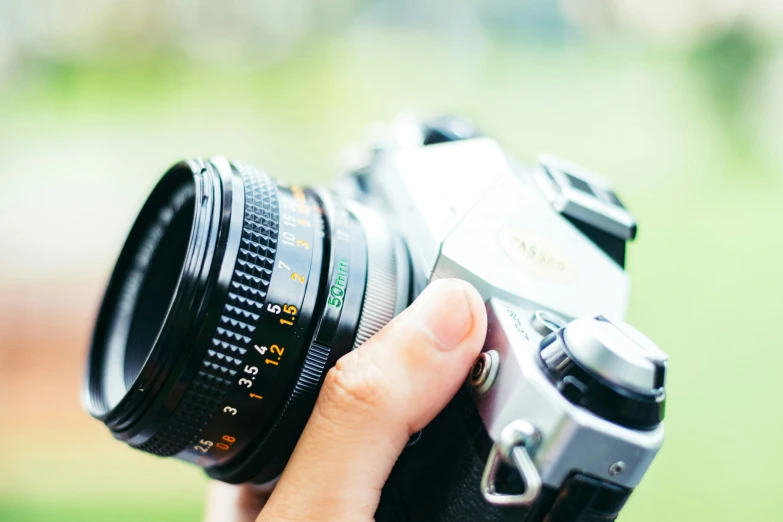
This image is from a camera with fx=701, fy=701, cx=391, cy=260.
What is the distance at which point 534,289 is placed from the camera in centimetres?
55

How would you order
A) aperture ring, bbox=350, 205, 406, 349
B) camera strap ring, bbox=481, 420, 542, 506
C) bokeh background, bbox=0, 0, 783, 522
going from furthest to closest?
bokeh background, bbox=0, 0, 783, 522 → aperture ring, bbox=350, 205, 406, 349 → camera strap ring, bbox=481, 420, 542, 506

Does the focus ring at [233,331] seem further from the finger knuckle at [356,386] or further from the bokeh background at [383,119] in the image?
the bokeh background at [383,119]

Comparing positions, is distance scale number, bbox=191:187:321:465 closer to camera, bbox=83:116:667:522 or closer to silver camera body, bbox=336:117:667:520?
camera, bbox=83:116:667:522

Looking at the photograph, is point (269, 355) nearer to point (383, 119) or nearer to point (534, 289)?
point (534, 289)

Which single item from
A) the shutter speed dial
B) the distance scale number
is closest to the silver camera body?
the shutter speed dial

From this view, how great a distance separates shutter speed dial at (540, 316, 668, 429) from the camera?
1.45 ft

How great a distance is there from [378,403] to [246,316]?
0.38 feet

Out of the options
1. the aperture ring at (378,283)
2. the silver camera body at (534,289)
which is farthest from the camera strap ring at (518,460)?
the aperture ring at (378,283)

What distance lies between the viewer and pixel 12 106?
1960mm

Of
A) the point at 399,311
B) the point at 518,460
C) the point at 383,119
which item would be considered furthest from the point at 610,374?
the point at 383,119

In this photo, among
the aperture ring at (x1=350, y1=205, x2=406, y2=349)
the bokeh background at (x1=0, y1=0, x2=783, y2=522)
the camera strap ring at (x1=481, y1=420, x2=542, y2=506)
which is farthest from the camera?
the bokeh background at (x1=0, y1=0, x2=783, y2=522)

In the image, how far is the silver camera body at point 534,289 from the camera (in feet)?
1.45

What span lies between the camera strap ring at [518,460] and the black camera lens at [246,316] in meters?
0.15

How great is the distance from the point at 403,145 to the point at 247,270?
0.27 m
